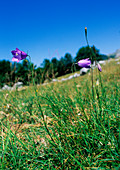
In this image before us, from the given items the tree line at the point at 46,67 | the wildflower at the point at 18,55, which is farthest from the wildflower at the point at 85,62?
the wildflower at the point at 18,55

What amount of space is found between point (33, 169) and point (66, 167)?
0.69 feet

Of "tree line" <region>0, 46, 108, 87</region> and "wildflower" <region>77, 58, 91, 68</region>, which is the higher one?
"tree line" <region>0, 46, 108, 87</region>

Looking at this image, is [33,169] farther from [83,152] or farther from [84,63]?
[84,63]

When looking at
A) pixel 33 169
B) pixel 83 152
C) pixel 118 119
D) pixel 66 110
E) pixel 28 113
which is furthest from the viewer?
pixel 28 113

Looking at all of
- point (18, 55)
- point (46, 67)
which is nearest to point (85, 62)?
point (18, 55)

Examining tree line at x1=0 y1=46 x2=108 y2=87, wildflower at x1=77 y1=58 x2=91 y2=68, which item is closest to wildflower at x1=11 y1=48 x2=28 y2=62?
tree line at x1=0 y1=46 x2=108 y2=87

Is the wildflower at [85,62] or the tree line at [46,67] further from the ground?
the tree line at [46,67]

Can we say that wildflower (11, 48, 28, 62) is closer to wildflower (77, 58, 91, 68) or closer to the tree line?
the tree line

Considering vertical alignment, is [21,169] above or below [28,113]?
below

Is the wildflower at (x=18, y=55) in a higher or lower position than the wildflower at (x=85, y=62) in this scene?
higher

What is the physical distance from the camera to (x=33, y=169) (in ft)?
2.82

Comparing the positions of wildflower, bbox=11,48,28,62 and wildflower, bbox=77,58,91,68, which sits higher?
wildflower, bbox=11,48,28,62

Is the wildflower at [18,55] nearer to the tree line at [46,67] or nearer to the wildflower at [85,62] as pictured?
the tree line at [46,67]

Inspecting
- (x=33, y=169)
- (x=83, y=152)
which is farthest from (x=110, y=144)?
(x=33, y=169)
